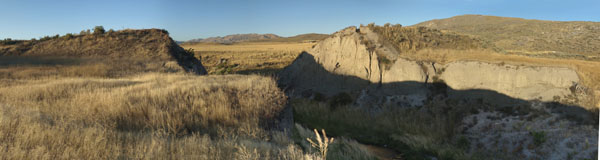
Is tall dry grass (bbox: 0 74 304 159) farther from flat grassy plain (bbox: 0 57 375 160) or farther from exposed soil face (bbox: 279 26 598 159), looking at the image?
exposed soil face (bbox: 279 26 598 159)

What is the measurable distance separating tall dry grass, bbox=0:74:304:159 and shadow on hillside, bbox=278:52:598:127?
4.29 m

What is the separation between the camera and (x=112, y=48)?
1866cm

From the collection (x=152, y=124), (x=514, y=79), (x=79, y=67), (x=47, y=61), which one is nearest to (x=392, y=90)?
(x=514, y=79)

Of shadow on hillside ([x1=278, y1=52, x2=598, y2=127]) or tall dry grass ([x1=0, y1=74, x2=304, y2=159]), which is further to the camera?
shadow on hillside ([x1=278, y1=52, x2=598, y2=127])

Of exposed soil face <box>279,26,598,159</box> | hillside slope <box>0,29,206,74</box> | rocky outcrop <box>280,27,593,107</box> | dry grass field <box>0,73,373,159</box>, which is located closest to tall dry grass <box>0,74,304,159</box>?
dry grass field <box>0,73,373,159</box>

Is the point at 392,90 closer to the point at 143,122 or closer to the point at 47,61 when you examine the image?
the point at 143,122

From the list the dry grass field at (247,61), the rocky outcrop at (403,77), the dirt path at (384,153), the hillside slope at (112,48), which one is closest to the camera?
the dirt path at (384,153)

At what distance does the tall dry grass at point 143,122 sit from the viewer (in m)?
3.36

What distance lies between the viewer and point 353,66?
14453 millimetres

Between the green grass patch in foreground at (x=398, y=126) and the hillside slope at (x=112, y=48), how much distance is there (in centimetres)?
910

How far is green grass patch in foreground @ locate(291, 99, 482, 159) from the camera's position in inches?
335

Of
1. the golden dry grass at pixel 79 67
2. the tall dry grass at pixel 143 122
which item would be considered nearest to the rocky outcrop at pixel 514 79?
the tall dry grass at pixel 143 122

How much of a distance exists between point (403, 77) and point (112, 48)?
18.5m

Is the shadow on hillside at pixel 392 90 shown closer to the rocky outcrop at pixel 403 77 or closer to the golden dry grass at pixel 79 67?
the rocky outcrop at pixel 403 77
